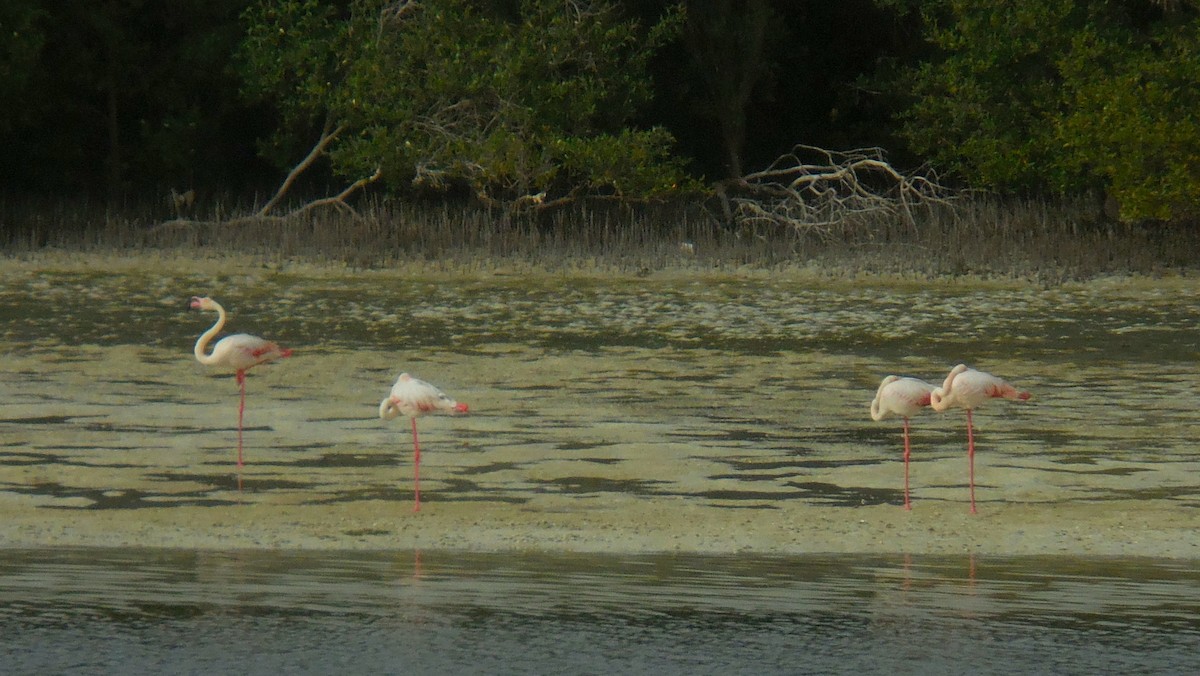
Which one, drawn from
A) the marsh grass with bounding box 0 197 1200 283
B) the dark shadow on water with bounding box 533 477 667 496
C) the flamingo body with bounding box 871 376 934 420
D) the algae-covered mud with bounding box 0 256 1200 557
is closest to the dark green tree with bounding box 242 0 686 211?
the marsh grass with bounding box 0 197 1200 283

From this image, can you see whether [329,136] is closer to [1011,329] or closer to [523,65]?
[523,65]

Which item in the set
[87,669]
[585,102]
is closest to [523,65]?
[585,102]

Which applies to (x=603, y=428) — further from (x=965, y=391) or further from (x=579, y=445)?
(x=965, y=391)

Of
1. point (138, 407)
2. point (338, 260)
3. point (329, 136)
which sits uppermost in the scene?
point (329, 136)

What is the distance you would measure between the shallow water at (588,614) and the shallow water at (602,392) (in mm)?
1395

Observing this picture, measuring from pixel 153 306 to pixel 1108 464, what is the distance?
426 inches

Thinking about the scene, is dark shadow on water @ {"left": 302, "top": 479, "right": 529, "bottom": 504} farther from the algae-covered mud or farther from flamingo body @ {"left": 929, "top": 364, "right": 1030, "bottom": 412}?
flamingo body @ {"left": 929, "top": 364, "right": 1030, "bottom": 412}

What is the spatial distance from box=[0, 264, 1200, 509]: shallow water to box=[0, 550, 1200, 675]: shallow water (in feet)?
A: 4.58

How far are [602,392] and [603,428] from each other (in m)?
1.49

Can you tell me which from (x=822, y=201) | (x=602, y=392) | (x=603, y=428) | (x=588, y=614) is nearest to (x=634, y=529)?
(x=588, y=614)

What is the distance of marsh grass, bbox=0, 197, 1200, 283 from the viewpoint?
906 inches

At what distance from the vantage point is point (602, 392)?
12.7 meters

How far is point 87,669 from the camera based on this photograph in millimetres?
6105

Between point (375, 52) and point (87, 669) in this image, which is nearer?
point (87, 669)
